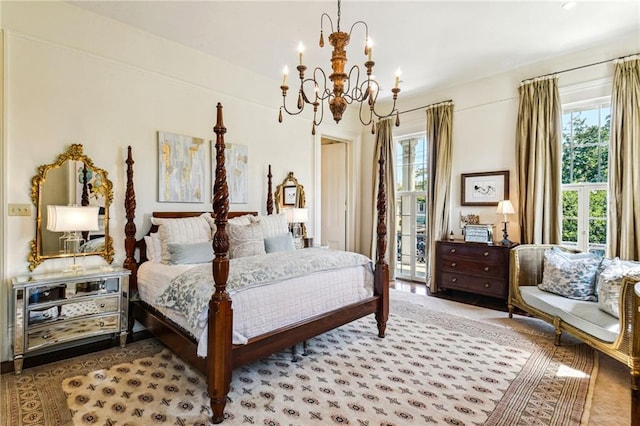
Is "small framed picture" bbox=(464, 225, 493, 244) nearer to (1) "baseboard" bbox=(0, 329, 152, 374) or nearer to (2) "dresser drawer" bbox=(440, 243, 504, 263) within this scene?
(2) "dresser drawer" bbox=(440, 243, 504, 263)

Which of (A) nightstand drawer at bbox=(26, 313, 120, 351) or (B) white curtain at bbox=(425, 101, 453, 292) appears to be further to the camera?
(B) white curtain at bbox=(425, 101, 453, 292)

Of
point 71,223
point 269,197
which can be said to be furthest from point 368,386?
point 269,197

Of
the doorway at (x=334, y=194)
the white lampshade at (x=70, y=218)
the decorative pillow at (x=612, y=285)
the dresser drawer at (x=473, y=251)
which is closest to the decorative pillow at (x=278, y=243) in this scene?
the white lampshade at (x=70, y=218)

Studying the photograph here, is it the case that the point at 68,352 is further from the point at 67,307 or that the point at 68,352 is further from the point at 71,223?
the point at 71,223

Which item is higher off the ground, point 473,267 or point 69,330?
point 473,267

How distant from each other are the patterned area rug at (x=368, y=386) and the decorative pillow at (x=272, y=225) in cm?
137

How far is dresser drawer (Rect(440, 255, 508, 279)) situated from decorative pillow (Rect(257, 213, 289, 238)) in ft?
8.10

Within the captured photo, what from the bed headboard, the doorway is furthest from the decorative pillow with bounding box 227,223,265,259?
the doorway

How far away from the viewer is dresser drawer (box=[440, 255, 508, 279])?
4105 mm

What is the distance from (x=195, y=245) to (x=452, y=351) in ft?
8.67

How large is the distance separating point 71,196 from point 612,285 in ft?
16.0

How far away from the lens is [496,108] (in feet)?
14.9

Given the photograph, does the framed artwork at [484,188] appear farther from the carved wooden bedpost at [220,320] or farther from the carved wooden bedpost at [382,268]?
the carved wooden bedpost at [220,320]

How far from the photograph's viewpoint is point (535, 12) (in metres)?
3.08
